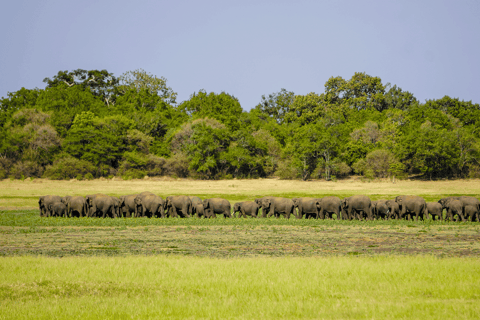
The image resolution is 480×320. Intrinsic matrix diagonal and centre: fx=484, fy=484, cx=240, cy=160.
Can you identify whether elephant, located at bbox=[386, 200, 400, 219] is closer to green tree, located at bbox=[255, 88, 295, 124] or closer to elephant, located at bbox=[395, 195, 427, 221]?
elephant, located at bbox=[395, 195, 427, 221]

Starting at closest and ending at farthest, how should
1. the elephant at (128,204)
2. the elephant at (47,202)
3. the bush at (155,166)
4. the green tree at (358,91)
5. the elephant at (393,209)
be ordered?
1. the elephant at (393,209)
2. the elephant at (47,202)
3. the elephant at (128,204)
4. the bush at (155,166)
5. the green tree at (358,91)

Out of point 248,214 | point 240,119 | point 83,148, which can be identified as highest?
point 240,119

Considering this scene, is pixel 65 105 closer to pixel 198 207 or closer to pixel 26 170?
pixel 26 170

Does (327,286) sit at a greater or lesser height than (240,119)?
lesser

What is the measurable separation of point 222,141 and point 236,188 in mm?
20492

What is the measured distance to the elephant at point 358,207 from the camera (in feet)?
127

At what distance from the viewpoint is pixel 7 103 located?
331 ft

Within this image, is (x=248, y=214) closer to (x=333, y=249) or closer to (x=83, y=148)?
(x=333, y=249)

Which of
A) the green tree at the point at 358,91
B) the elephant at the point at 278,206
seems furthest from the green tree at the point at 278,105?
the elephant at the point at 278,206

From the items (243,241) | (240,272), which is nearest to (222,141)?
(243,241)

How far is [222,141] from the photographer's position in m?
88.8

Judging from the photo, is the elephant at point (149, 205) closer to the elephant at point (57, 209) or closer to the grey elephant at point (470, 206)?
the elephant at point (57, 209)

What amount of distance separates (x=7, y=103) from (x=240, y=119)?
4874 cm

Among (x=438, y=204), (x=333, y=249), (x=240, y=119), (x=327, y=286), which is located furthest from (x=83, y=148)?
(x=327, y=286)
